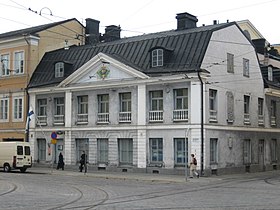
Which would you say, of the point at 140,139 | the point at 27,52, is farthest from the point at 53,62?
the point at 140,139

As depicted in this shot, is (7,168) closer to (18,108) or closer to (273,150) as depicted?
(18,108)

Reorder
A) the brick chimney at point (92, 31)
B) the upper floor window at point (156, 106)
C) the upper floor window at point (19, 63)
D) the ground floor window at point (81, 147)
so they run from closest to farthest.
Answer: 1. the upper floor window at point (156, 106)
2. the ground floor window at point (81, 147)
3. the upper floor window at point (19, 63)
4. the brick chimney at point (92, 31)

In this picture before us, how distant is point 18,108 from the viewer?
42781 millimetres

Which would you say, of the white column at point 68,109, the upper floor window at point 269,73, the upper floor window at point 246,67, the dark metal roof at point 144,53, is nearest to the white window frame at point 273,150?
the upper floor window at point 269,73

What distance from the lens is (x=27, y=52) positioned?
4228 centimetres

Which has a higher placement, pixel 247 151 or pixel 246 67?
pixel 246 67

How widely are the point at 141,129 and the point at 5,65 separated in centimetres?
1624

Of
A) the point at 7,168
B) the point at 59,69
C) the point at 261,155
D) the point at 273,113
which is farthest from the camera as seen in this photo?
the point at 273,113

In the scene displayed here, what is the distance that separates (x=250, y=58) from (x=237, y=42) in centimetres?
242

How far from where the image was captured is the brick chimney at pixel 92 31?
48.2 m

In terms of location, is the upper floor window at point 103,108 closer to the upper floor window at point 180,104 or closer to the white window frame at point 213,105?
the upper floor window at point 180,104

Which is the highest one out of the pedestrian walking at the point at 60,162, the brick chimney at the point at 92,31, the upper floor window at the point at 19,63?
the brick chimney at the point at 92,31

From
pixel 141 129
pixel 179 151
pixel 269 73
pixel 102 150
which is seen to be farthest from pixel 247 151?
pixel 102 150

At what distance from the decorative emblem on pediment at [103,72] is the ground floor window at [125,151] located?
4.84m
